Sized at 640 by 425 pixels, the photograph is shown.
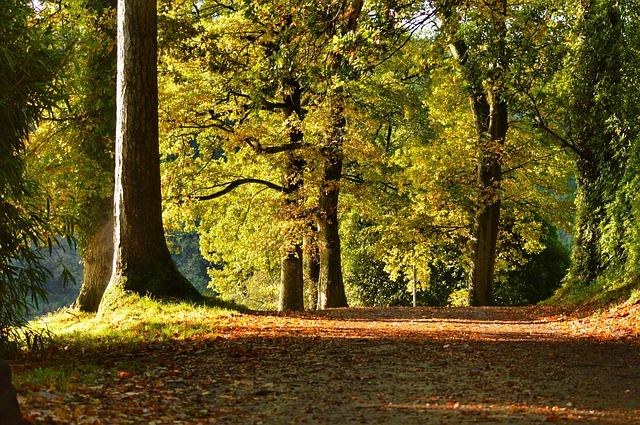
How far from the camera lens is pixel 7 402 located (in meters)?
3.94

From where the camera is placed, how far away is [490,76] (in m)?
13.2

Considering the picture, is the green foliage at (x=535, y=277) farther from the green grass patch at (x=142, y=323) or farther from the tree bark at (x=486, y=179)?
the green grass patch at (x=142, y=323)

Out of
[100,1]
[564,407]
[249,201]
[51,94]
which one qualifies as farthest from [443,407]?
[249,201]

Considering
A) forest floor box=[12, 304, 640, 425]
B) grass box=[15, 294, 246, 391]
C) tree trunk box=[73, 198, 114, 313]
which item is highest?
tree trunk box=[73, 198, 114, 313]

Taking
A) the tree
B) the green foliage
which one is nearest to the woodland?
the tree

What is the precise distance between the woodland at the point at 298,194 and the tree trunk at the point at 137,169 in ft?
0.11

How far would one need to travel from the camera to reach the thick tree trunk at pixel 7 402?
12.8ft

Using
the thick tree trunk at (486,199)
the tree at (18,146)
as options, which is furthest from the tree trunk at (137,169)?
the thick tree trunk at (486,199)

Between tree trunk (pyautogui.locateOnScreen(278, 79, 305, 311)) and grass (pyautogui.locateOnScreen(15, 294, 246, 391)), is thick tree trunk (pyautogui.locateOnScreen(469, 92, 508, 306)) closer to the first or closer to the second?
tree trunk (pyautogui.locateOnScreen(278, 79, 305, 311))

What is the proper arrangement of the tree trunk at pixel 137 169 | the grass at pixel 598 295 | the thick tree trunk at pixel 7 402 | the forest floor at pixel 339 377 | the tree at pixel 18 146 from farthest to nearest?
the grass at pixel 598 295 < the tree trunk at pixel 137 169 < the tree at pixel 18 146 < the forest floor at pixel 339 377 < the thick tree trunk at pixel 7 402

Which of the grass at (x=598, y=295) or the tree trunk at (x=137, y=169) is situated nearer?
the tree trunk at (x=137, y=169)

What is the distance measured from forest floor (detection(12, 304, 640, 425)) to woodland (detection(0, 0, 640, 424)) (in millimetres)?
45

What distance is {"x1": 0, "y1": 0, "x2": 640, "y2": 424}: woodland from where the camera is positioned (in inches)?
267

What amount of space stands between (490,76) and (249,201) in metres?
11.9
